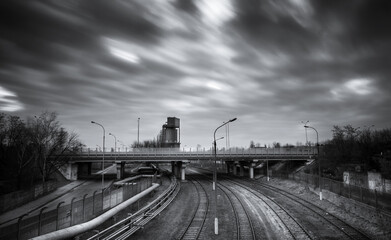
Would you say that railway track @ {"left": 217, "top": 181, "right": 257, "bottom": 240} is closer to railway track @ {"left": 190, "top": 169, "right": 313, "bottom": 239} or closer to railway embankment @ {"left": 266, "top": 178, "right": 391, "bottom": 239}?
railway track @ {"left": 190, "top": 169, "right": 313, "bottom": 239}

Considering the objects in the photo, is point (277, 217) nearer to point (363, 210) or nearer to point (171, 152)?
point (363, 210)

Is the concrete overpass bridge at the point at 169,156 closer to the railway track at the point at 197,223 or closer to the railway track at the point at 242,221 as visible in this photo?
the railway track at the point at 242,221

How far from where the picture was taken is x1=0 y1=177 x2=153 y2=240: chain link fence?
1263 centimetres

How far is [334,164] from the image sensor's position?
5172 centimetres

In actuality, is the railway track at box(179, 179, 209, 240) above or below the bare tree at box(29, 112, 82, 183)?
below

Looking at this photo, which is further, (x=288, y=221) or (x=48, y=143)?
(x=48, y=143)

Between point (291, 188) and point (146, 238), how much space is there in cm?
3650

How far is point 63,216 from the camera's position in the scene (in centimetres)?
1656

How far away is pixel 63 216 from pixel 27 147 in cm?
3920

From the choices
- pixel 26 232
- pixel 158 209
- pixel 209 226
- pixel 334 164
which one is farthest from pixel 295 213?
pixel 334 164

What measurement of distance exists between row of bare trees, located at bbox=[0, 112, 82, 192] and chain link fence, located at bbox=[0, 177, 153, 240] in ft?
94.3

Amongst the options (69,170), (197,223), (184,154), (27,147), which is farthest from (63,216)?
(69,170)

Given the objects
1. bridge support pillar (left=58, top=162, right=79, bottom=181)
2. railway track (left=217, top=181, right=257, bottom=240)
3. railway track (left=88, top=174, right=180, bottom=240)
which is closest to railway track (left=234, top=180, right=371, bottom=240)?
railway track (left=217, top=181, right=257, bottom=240)

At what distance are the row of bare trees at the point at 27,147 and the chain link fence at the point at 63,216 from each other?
2874 cm
